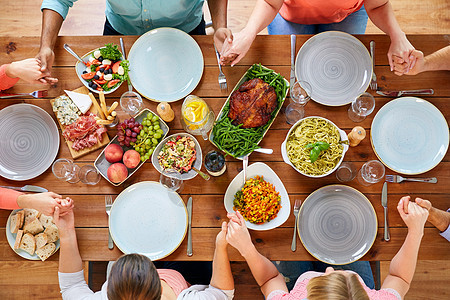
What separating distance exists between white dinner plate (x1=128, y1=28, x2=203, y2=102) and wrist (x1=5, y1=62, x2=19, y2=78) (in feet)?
2.00

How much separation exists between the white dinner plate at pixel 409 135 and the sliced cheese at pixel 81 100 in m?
1.59

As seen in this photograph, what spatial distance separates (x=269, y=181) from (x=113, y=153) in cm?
85

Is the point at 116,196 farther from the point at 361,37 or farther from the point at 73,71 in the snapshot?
the point at 361,37

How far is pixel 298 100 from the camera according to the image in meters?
1.88

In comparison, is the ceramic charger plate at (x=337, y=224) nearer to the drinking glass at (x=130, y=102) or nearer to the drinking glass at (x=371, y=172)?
the drinking glass at (x=371, y=172)

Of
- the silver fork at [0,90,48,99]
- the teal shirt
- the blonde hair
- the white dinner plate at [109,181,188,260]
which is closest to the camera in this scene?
the blonde hair

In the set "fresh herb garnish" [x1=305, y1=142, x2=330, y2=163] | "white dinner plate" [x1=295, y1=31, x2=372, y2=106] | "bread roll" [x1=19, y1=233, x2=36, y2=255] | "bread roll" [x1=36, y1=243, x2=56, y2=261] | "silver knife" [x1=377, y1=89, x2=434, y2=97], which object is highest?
"white dinner plate" [x1=295, y1=31, x2=372, y2=106]

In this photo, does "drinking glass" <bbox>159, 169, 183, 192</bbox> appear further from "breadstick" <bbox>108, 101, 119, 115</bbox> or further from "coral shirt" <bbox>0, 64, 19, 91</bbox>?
"coral shirt" <bbox>0, 64, 19, 91</bbox>

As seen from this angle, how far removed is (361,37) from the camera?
6.51 ft

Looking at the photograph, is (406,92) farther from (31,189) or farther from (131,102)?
(31,189)

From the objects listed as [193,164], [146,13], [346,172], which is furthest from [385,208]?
[146,13]

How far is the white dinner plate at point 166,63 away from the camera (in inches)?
76.6

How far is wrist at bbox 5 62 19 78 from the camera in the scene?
183cm

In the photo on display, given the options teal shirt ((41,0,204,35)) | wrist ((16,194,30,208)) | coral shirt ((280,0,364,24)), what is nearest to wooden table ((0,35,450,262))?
wrist ((16,194,30,208))
